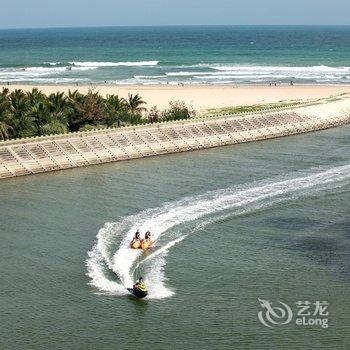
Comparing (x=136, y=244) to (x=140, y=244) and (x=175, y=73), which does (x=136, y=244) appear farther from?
(x=175, y=73)

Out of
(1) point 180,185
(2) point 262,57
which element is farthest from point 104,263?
(2) point 262,57

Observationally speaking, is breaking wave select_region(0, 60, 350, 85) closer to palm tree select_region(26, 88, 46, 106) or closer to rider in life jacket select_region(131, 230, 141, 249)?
palm tree select_region(26, 88, 46, 106)

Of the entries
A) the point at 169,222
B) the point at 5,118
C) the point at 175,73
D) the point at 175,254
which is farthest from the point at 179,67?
the point at 175,254

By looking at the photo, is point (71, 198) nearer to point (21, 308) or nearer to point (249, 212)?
point (249, 212)

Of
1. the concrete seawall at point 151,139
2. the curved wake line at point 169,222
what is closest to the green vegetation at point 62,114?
the concrete seawall at point 151,139

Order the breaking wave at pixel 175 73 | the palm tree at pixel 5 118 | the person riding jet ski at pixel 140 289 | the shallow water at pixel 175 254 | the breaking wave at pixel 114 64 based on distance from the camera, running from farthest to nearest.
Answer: the breaking wave at pixel 114 64, the breaking wave at pixel 175 73, the palm tree at pixel 5 118, the person riding jet ski at pixel 140 289, the shallow water at pixel 175 254
